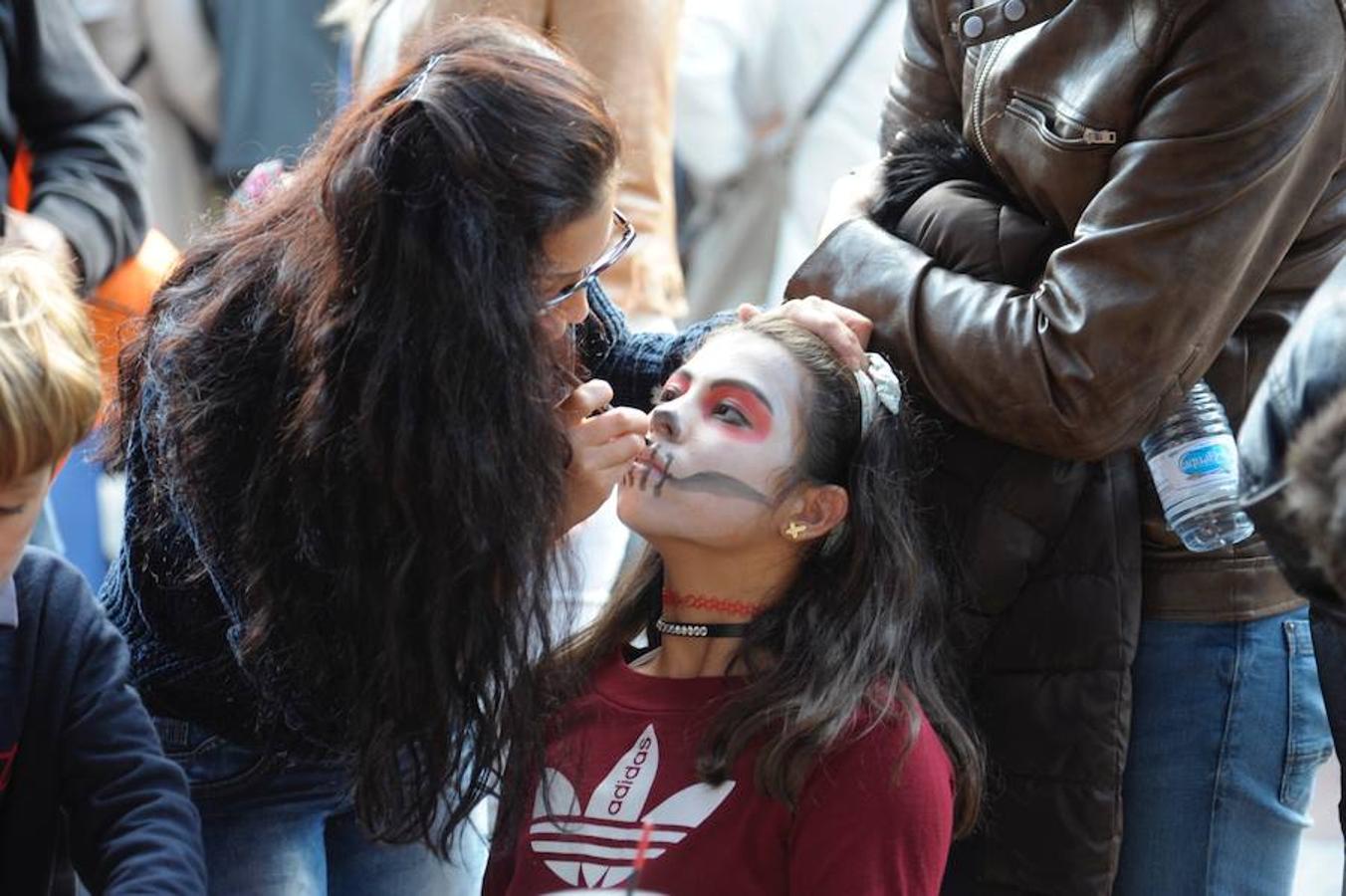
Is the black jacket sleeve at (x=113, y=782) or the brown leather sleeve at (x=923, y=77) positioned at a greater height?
the brown leather sleeve at (x=923, y=77)

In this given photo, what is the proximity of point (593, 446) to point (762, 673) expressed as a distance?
0.35 m

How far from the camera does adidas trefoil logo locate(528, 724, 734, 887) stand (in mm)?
2096

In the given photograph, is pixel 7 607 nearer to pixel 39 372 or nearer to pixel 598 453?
pixel 39 372

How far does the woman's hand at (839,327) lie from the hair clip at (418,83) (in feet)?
1.77

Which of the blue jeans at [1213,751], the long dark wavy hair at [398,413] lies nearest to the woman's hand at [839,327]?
the long dark wavy hair at [398,413]

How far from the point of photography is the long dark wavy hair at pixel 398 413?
6.24 ft

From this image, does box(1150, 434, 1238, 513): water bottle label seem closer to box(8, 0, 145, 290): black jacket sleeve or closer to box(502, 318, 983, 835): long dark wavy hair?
box(502, 318, 983, 835): long dark wavy hair

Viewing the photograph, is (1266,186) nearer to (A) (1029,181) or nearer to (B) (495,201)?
(A) (1029,181)

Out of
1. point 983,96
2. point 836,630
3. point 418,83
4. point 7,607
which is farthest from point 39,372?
point 983,96

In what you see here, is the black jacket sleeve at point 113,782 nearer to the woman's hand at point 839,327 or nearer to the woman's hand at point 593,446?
the woman's hand at point 593,446

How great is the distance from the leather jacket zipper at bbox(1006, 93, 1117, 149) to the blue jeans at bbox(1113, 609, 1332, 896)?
57cm

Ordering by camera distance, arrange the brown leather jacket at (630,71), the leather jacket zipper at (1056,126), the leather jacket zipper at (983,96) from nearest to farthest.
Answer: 1. the leather jacket zipper at (1056,126)
2. the leather jacket zipper at (983,96)
3. the brown leather jacket at (630,71)

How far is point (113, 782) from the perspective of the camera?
6.78 ft

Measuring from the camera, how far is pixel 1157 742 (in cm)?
216
